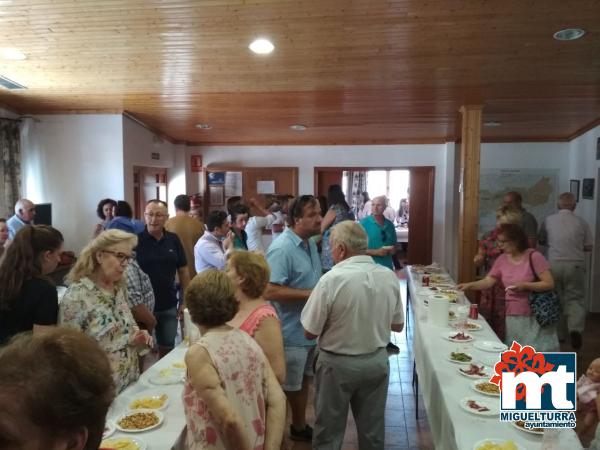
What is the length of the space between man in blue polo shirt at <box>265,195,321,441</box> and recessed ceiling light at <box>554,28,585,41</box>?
209 cm

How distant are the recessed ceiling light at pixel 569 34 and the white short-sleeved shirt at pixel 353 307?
2.22 meters

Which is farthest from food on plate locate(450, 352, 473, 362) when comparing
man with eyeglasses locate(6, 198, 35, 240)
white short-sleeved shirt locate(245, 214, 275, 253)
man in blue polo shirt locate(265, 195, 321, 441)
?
man with eyeglasses locate(6, 198, 35, 240)

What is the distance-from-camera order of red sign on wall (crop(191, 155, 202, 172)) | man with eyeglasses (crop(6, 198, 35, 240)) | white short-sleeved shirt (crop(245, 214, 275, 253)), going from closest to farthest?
man with eyeglasses (crop(6, 198, 35, 240)) < white short-sleeved shirt (crop(245, 214, 275, 253)) < red sign on wall (crop(191, 155, 202, 172))

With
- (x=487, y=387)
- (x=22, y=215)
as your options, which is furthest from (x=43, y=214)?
(x=487, y=387)

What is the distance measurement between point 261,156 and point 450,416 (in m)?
6.68

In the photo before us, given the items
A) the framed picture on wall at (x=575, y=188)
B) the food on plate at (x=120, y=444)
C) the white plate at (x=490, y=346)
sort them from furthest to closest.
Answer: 1. the framed picture on wall at (x=575, y=188)
2. the white plate at (x=490, y=346)
3. the food on plate at (x=120, y=444)

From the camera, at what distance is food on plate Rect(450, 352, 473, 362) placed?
8.14ft

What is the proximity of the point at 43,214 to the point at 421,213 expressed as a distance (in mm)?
5695

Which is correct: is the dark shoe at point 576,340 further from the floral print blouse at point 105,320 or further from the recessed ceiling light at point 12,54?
the recessed ceiling light at point 12,54

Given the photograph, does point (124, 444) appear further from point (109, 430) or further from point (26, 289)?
point (26, 289)

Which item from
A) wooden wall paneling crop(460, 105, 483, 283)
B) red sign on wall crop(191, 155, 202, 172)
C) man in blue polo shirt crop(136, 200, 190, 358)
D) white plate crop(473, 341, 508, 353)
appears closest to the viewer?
white plate crop(473, 341, 508, 353)

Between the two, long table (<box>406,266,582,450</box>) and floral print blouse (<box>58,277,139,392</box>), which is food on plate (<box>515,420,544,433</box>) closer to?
long table (<box>406,266,582,450</box>)

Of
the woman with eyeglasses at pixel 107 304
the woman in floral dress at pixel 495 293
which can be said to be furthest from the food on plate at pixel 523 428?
the woman in floral dress at pixel 495 293

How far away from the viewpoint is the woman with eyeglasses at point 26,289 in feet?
6.24
